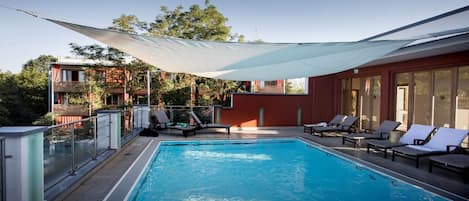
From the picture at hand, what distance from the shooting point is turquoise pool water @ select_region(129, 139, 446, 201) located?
195 inches

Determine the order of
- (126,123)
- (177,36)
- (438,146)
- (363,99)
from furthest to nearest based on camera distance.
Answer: (177,36), (363,99), (126,123), (438,146)

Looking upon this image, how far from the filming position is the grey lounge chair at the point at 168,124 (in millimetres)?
10438

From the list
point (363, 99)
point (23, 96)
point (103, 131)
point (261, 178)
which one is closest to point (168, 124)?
point (103, 131)

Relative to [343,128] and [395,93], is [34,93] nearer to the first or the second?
[343,128]

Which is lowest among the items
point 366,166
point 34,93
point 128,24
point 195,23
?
point 366,166

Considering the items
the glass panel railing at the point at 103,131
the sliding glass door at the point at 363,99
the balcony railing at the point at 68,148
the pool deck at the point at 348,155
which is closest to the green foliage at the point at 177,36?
the sliding glass door at the point at 363,99

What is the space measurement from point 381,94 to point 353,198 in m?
7.20

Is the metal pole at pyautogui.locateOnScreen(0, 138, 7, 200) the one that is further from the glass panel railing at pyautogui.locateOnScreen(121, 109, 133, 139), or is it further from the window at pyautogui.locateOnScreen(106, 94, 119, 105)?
the window at pyautogui.locateOnScreen(106, 94, 119, 105)

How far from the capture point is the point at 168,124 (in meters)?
11.5

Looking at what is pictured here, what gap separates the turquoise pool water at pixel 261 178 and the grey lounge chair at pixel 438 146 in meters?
0.97

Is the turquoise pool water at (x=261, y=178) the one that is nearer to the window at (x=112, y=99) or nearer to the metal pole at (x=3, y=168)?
the metal pole at (x=3, y=168)

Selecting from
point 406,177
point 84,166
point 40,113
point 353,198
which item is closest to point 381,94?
point 406,177

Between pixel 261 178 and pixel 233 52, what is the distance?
279 cm

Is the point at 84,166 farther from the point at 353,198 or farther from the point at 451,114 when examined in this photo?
the point at 451,114
